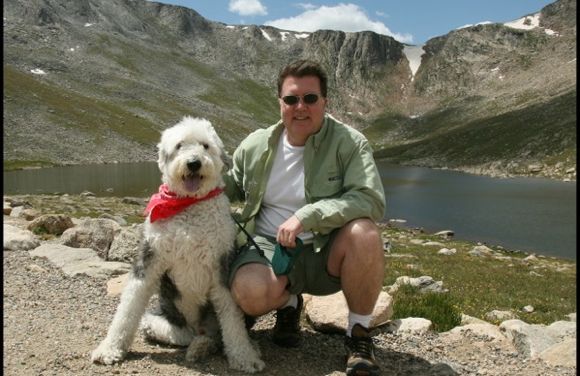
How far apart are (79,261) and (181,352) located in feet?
20.3

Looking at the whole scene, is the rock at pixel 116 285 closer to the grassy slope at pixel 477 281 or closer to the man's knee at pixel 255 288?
the man's knee at pixel 255 288

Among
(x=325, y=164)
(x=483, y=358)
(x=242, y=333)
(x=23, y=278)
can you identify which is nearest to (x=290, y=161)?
(x=325, y=164)

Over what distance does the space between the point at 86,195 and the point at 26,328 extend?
44982mm

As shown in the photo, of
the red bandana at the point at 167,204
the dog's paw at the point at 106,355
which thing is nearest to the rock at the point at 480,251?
the red bandana at the point at 167,204

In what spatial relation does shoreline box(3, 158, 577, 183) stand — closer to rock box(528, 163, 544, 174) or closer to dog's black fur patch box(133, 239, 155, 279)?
rock box(528, 163, 544, 174)

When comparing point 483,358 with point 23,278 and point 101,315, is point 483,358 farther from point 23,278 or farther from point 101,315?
point 23,278

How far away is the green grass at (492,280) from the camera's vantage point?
14586mm

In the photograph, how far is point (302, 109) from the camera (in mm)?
7039

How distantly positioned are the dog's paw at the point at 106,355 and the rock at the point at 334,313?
317 centimetres

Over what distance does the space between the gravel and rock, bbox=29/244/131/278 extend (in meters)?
1.84

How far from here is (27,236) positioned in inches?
555

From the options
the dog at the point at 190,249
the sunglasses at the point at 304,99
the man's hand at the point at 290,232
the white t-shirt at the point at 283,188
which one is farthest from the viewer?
the white t-shirt at the point at 283,188

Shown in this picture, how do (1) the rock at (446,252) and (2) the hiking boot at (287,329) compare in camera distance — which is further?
(1) the rock at (446,252)

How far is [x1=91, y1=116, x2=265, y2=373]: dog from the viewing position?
6453 millimetres
